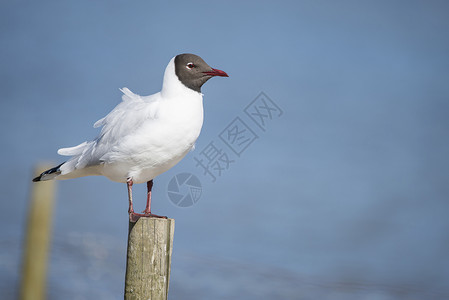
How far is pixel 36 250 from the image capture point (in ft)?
15.7

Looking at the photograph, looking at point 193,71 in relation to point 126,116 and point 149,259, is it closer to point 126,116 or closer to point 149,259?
point 126,116

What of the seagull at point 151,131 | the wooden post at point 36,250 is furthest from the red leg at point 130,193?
the wooden post at point 36,250

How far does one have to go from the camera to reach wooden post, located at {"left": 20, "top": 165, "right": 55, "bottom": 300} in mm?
4766

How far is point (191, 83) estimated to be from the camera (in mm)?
5031

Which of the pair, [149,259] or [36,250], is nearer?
[149,259]

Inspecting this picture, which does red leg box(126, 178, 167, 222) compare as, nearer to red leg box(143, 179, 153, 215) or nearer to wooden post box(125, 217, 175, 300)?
red leg box(143, 179, 153, 215)

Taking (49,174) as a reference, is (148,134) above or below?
above

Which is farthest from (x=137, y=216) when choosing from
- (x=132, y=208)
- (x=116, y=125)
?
(x=116, y=125)

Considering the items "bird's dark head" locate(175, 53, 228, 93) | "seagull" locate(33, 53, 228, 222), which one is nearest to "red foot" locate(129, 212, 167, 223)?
"seagull" locate(33, 53, 228, 222)

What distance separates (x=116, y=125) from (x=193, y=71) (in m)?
0.94

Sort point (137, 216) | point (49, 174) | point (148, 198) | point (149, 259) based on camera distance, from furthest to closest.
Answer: point (49, 174)
point (148, 198)
point (137, 216)
point (149, 259)

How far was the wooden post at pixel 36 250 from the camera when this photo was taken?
15.6ft

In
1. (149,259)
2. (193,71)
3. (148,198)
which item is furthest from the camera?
(148,198)

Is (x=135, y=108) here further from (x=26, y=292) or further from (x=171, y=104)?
(x=26, y=292)
